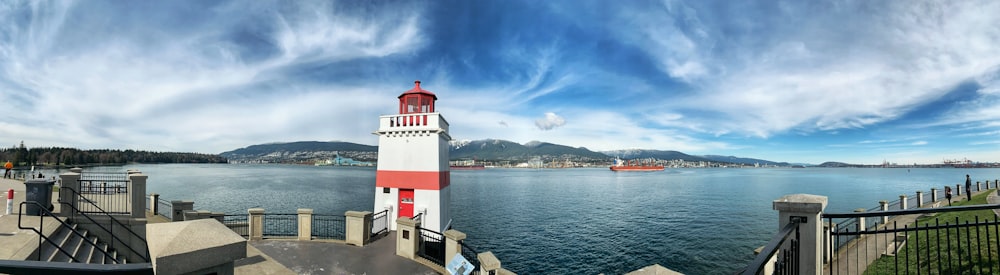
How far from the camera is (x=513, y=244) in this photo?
22.3 m

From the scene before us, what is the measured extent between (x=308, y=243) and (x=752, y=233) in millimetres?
26825

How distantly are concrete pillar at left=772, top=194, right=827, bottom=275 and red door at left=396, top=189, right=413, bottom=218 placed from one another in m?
13.8

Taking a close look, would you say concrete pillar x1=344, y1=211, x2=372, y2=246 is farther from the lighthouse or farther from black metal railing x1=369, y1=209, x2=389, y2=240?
the lighthouse

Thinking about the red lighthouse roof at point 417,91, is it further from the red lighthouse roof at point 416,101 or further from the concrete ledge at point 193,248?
the concrete ledge at point 193,248

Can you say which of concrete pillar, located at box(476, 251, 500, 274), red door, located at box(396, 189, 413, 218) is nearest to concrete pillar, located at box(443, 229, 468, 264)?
concrete pillar, located at box(476, 251, 500, 274)

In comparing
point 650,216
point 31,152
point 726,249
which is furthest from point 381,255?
point 31,152

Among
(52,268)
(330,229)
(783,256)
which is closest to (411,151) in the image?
(783,256)

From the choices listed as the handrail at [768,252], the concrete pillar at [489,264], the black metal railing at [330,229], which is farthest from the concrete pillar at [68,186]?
the handrail at [768,252]

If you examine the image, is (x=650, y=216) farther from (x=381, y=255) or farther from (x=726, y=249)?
(x=381, y=255)

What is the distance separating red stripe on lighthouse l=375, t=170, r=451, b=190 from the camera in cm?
1599

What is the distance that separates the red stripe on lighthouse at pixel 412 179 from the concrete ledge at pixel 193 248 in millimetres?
13036

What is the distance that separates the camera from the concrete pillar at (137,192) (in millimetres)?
11679

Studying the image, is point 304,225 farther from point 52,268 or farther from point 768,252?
point 768,252

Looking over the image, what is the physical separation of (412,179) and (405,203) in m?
1.10
